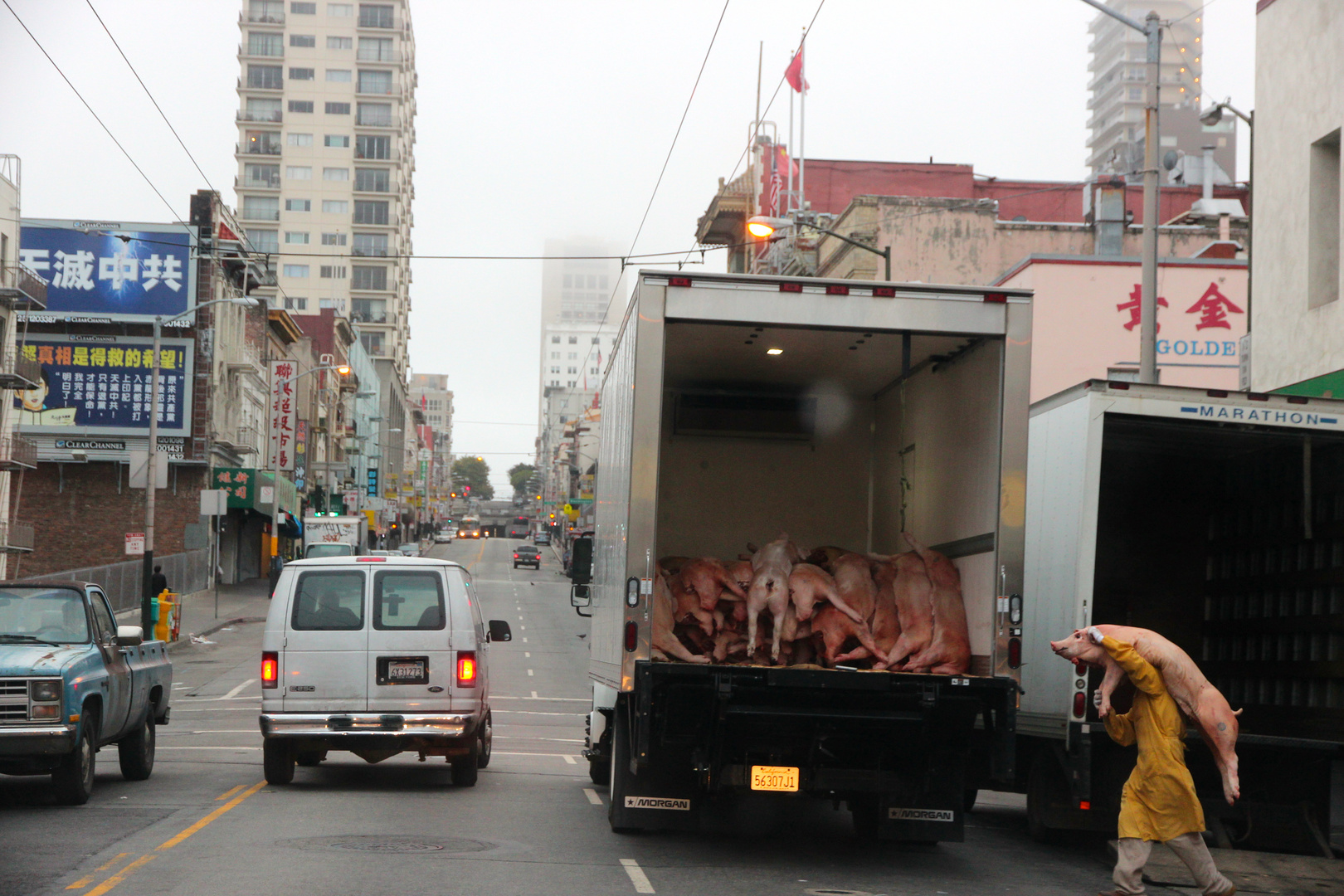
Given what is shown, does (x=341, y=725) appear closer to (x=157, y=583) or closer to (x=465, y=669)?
(x=465, y=669)

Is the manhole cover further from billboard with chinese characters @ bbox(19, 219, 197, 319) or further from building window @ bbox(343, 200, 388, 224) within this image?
building window @ bbox(343, 200, 388, 224)

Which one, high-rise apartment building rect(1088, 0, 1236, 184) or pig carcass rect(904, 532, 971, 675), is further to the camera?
high-rise apartment building rect(1088, 0, 1236, 184)

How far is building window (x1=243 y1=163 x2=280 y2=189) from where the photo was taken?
115 meters

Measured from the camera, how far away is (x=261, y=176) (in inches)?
4560

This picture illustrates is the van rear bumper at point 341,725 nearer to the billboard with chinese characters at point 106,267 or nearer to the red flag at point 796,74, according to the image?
the red flag at point 796,74

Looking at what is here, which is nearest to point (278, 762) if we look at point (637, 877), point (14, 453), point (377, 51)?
point (637, 877)

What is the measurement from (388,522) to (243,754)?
9552cm

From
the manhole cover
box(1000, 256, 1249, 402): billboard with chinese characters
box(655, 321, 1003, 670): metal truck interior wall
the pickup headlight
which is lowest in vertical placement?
the manhole cover

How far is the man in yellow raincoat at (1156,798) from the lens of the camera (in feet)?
28.4

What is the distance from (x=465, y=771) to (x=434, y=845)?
362cm

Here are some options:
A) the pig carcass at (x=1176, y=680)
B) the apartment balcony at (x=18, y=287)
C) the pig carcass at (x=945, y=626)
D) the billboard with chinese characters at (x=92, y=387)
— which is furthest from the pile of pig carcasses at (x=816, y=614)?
the billboard with chinese characters at (x=92, y=387)

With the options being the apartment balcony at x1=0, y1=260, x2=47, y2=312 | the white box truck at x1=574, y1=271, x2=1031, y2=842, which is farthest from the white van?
the apartment balcony at x1=0, y1=260, x2=47, y2=312

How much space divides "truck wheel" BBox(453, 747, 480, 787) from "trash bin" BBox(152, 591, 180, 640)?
836 inches

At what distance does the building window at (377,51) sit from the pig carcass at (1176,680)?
378ft
